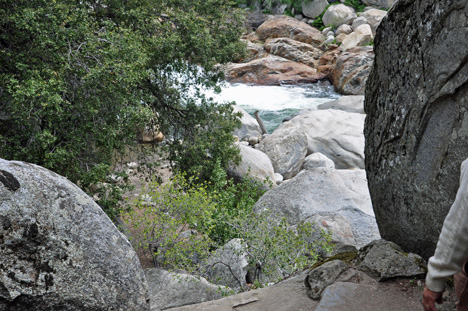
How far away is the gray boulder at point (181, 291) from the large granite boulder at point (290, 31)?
1062 inches

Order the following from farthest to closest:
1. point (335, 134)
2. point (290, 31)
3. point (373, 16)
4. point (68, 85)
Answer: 1. point (373, 16)
2. point (290, 31)
3. point (335, 134)
4. point (68, 85)

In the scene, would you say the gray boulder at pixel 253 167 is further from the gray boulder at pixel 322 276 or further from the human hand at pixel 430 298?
the human hand at pixel 430 298

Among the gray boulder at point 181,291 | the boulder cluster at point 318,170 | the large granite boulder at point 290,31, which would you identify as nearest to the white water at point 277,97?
the boulder cluster at point 318,170

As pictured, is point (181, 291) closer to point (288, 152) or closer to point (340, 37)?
point (288, 152)

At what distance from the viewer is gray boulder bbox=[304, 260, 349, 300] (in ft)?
13.6

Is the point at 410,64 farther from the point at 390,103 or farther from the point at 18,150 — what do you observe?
the point at 18,150

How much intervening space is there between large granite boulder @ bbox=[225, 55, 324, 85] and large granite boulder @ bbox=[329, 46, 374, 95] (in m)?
2.03

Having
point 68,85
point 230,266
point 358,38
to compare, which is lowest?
point 230,266

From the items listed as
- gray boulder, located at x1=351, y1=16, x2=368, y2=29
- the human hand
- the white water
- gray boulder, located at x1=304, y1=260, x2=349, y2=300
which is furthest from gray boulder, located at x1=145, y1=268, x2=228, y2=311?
gray boulder, located at x1=351, y1=16, x2=368, y2=29

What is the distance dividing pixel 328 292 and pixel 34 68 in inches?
244

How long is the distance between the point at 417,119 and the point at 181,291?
156 inches

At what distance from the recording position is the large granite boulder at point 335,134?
14.1m

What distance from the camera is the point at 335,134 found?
14617mm

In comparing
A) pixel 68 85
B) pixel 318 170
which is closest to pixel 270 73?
pixel 318 170
